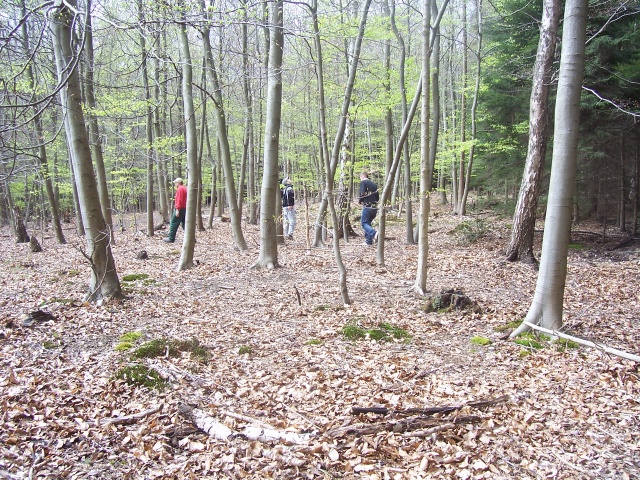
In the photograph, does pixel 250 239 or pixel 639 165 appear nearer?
pixel 639 165

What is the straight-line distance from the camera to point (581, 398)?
380cm

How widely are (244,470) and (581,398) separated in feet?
9.89

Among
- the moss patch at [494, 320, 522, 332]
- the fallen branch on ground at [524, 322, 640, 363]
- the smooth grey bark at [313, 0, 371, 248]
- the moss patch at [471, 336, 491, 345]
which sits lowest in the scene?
the moss patch at [471, 336, 491, 345]

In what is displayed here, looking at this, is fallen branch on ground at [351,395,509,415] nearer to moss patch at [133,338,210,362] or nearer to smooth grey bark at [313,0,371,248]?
moss patch at [133,338,210,362]

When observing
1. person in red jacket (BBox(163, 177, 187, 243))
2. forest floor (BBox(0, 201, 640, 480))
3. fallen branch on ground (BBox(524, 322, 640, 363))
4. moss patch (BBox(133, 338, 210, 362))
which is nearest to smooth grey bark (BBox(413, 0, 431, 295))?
forest floor (BBox(0, 201, 640, 480))

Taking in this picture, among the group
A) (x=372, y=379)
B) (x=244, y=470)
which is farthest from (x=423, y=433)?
(x=244, y=470)

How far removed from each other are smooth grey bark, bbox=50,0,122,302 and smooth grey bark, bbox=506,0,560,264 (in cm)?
811

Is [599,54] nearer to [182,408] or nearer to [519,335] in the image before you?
[519,335]

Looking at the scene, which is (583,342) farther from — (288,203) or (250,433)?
(288,203)

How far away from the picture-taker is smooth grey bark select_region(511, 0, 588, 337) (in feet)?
14.7

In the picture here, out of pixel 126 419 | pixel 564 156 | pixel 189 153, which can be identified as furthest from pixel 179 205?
pixel 564 156

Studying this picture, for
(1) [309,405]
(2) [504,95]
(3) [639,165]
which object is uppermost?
(2) [504,95]

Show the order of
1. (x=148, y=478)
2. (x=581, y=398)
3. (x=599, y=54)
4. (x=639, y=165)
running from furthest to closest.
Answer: (x=639, y=165), (x=599, y=54), (x=581, y=398), (x=148, y=478)

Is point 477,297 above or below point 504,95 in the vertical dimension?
below
